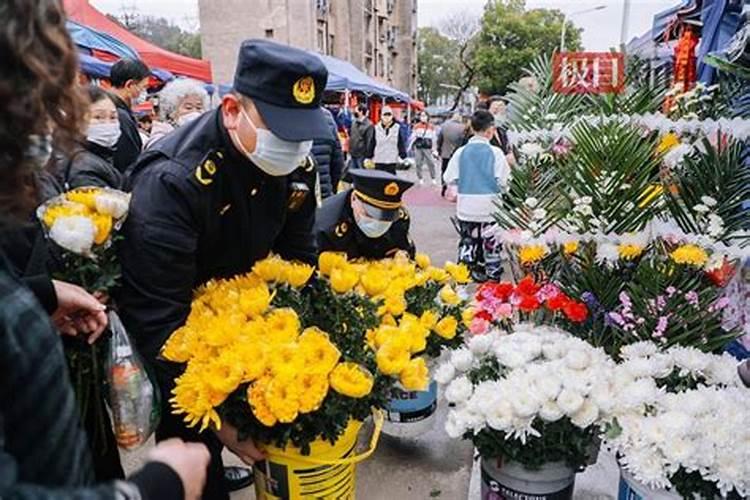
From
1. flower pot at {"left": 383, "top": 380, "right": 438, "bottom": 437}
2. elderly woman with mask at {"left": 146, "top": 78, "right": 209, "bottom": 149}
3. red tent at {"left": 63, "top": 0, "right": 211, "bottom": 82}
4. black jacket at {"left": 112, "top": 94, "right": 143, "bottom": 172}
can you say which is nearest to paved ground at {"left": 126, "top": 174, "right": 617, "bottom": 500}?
flower pot at {"left": 383, "top": 380, "right": 438, "bottom": 437}

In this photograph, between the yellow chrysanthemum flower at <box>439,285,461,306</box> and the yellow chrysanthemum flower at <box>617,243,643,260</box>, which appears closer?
the yellow chrysanthemum flower at <box>617,243,643,260</box>

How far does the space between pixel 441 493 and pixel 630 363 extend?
980 millimetres

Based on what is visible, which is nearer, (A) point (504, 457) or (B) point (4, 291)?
(B) point (4, 291)

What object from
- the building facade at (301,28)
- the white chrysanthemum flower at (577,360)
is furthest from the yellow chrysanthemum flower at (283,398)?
the building facade at (301,28)

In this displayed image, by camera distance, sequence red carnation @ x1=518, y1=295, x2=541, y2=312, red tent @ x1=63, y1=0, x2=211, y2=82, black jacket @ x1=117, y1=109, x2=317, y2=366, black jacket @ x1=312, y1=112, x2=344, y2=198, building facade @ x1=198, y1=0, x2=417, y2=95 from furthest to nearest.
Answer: building facade @ x1=198, y1=0, x2=417, y2=95, red tent @ x1=63, y1=0, x2=211, y2=82, black jacket @ x1=312, y1=112, x2=344, y2=198, red carnation @ x1=518, y1=295, x2=541, y2=312, black jacket @ x1=117, y1=109, x2=317, y2=366

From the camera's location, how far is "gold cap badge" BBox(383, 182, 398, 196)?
2.35 m

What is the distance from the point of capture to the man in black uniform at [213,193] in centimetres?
143

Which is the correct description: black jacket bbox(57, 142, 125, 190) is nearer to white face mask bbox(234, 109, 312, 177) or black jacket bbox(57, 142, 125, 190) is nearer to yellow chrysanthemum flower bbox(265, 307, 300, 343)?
white face mask bbox(234, 109, 312, 177)

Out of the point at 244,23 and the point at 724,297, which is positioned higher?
the point at 244,23

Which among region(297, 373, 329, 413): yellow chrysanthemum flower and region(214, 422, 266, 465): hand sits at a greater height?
region(297, 373, 329, 413): yellow chrysanthemum flower

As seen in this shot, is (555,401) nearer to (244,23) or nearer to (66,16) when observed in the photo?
(66,16)

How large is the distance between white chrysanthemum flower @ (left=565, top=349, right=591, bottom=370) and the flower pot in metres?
0.78

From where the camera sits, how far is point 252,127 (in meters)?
1.53

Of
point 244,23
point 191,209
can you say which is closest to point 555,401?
point 191,209
